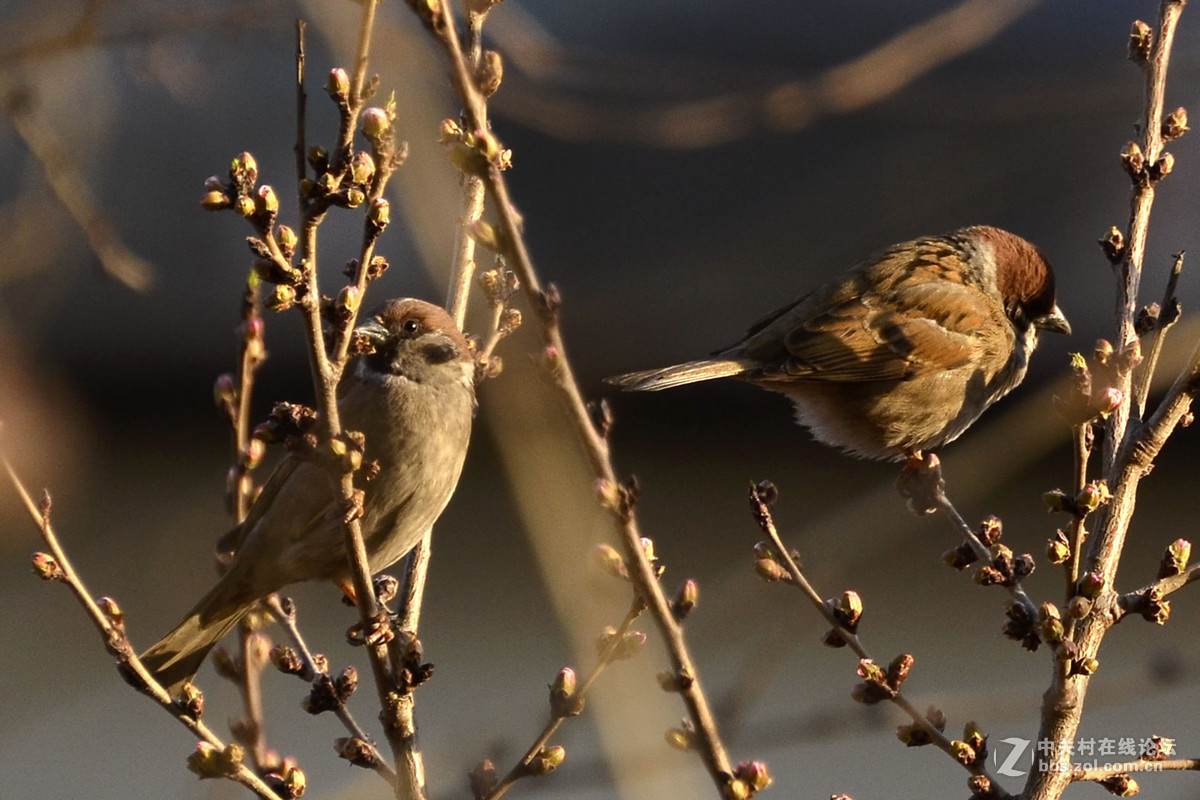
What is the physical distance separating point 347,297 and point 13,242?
2.61m

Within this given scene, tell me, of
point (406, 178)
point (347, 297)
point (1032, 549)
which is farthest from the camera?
point (1032, 549)

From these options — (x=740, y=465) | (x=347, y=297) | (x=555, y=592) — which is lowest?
(x=740, y=465)

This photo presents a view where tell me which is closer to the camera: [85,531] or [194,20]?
[194,20]

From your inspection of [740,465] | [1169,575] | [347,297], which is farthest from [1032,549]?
[347,297]

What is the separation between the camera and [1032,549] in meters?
6.47

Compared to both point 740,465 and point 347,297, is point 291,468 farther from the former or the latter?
point 740,465

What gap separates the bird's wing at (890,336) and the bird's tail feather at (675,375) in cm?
17

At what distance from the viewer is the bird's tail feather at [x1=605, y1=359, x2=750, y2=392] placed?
12.7 ft

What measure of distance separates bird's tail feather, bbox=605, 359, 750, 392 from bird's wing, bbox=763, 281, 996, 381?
0.55 ft

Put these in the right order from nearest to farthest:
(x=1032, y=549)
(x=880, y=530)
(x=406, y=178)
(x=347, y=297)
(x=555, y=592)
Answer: (x=347, y=297)
(x=555, y=592)
(x=406, y=178)
(x=880, y=530)
(x=1032, y=549)

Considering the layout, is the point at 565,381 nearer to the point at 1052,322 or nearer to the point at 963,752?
the point at 963,752

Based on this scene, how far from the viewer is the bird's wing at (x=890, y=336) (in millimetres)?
4348

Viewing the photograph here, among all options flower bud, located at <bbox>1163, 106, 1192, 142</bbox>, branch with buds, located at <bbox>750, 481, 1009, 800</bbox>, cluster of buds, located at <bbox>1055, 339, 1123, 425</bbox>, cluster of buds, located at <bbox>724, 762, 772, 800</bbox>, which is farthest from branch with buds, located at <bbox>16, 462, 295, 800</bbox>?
flower bud, located at <bbox>1163, 106, 1192, 142</bbox>
